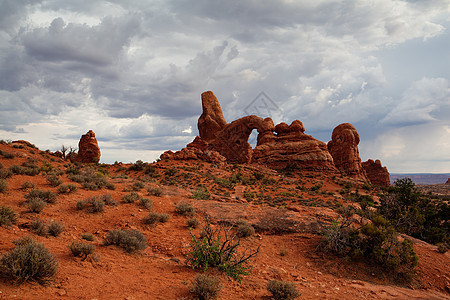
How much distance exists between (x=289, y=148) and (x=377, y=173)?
79.8ft

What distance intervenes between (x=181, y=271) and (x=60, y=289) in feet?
8.26

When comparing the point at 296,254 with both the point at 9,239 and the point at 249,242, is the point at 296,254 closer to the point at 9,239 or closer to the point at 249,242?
the point at 249,242

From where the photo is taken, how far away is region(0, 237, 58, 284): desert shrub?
4031 mm

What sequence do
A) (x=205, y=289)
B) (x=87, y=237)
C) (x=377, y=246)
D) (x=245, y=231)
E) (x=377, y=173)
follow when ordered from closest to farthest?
(x=205, y=289) < (x=87, y=237) < (x=377, y=246) < (x=245, y=231) < (x=377, y=173)

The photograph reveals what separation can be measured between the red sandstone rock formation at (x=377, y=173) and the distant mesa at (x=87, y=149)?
58.0 metres

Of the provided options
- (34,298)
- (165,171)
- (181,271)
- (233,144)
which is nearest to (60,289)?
(34,298)

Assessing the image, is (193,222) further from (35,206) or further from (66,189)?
(66,189)

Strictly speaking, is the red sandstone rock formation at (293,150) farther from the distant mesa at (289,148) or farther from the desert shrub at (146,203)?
the desert shrub at (146,203)

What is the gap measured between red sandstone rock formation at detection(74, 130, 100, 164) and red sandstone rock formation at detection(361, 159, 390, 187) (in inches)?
2282

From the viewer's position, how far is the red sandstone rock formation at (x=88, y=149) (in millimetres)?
40469

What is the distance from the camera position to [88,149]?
133 ft

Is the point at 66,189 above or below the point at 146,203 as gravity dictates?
above

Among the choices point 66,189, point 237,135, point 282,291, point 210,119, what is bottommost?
point 282,291

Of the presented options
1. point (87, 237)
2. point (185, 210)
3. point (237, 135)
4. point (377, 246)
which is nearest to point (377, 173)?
point (237, 135)
